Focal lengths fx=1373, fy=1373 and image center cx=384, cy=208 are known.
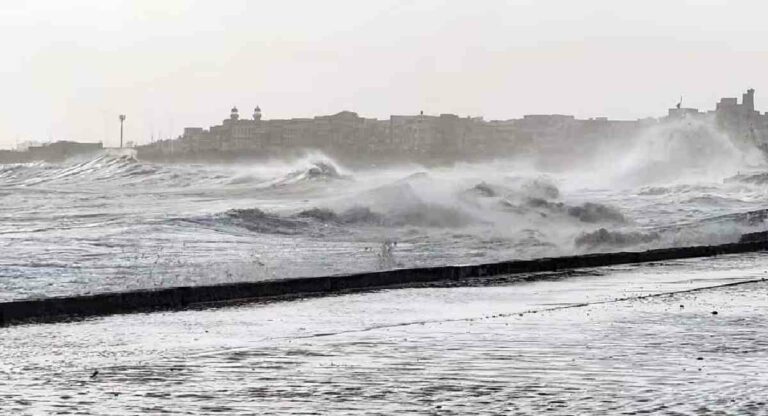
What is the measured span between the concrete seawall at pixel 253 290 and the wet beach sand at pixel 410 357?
35 centimetres

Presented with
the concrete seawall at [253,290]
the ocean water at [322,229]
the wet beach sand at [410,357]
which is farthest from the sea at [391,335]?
the concrete seawall at [253,290]

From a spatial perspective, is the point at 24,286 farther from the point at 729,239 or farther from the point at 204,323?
the point at 729,239

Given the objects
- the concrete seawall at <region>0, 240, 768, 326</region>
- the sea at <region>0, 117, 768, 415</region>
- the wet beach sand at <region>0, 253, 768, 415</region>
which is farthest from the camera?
the concrete seawall at <region>0, 240, 768, 326</region>

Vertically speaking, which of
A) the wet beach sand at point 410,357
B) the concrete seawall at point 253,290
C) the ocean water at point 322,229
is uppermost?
the ocean water at point 322,229

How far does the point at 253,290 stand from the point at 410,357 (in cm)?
427

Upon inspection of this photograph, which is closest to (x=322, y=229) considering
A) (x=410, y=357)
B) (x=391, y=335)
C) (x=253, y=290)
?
(x=253, y=290)

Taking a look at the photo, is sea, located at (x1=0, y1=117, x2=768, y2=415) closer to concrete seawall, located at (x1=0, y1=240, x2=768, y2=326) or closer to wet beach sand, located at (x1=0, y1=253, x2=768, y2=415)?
wet beach sand, located at (x1=0, y1=253, x2=768, y2=415)

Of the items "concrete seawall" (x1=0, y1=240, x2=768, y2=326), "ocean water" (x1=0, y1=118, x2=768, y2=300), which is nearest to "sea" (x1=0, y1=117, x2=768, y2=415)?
"ocean water" (x1=0, y1=118, x2=768, y2=300)

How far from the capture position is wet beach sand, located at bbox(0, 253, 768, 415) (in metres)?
5.53

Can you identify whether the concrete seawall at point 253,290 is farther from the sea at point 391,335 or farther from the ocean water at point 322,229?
the ocean water at point 322,229

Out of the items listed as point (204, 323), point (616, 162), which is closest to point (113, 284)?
point (204, 323)

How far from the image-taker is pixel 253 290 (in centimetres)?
1118

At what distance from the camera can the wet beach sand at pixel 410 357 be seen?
5527 mm

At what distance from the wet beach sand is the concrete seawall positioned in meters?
0.35
